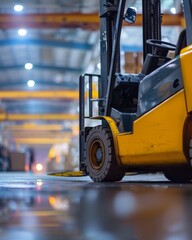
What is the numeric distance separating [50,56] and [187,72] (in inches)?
633

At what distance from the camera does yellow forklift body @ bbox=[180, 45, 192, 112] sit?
3543 mm

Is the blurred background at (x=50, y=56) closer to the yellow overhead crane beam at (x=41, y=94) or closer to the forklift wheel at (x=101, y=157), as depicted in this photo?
the yellow overhead crane beam at (x=41, y=94)

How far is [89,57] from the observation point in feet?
61.2

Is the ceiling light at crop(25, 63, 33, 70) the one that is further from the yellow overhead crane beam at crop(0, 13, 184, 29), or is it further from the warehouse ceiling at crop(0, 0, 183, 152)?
the yellow overhead crane beam at crop(0, 13, 184, 29)

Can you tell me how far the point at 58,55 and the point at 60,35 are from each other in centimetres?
227

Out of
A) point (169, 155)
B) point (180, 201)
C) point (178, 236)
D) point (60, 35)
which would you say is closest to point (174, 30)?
point (60, 35)

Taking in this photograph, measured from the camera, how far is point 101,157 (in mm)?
4621

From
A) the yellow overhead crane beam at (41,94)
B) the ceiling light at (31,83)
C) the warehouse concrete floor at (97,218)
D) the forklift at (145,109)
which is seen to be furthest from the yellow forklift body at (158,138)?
the ceiling light at (31,83)

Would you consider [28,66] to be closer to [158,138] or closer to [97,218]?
[158,138]

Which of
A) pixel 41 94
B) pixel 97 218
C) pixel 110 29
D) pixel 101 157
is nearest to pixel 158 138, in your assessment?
pixel 101 157

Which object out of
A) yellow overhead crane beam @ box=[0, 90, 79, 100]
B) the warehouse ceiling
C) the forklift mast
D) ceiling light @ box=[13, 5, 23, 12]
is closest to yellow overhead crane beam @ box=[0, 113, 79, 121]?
the warehouse ceiling

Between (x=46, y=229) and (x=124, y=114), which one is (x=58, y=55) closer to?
(x=124, y=114)

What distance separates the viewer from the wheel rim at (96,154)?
4.62 m

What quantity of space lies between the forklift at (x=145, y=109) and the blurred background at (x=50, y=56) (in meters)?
0.55
